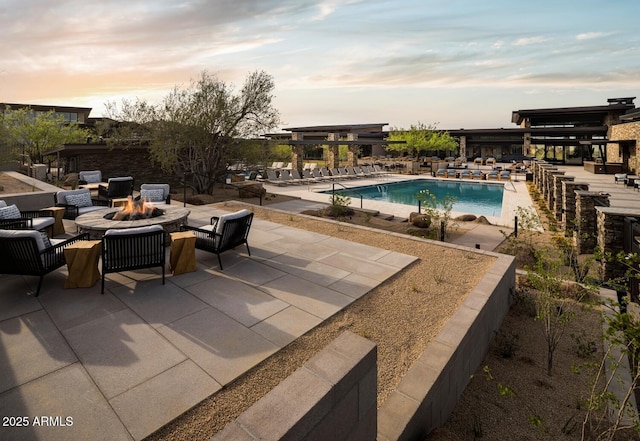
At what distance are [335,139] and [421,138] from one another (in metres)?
14.9

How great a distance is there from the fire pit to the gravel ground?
4429 mm

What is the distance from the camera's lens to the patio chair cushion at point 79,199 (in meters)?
9.50

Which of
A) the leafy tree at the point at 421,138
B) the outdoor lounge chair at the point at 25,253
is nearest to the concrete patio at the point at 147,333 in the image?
the outdoor lounge chair at the point at 25,253

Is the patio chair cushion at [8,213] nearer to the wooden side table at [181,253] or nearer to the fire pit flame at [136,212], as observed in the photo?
the fire pit flame at [136,212]

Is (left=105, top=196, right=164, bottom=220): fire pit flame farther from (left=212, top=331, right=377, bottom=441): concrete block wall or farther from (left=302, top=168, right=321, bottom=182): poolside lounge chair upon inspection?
(left=302, top=168, right=321, bottom=182): poolside lounge chair

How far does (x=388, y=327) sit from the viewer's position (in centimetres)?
480

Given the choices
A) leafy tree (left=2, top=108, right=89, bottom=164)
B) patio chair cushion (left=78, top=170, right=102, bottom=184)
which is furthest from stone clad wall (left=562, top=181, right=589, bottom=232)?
leafy tree (left=2, top=108, right=89, bottom=164)

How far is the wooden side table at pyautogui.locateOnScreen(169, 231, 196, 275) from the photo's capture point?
6.16 m

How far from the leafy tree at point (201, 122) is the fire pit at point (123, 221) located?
11.4 metres

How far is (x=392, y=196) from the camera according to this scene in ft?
84.1

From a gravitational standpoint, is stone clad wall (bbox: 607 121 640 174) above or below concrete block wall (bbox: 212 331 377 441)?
above

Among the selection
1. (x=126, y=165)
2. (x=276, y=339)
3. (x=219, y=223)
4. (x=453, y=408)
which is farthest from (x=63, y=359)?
(x=126, y=165)

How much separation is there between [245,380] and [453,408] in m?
2.60

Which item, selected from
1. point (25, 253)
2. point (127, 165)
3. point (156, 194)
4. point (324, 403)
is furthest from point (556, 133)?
point (25, 253)
